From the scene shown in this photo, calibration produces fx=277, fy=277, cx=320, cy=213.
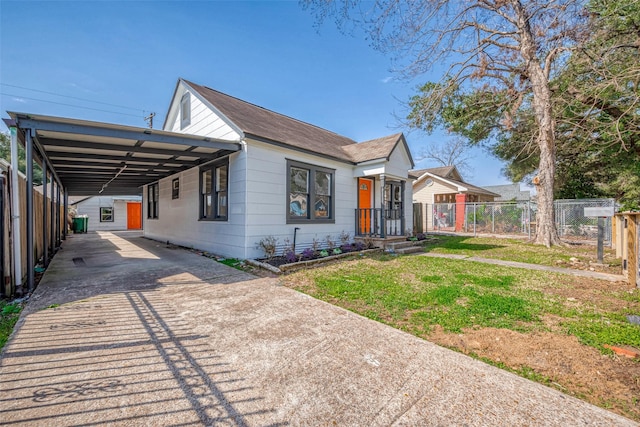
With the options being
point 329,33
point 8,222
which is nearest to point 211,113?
point 329,33

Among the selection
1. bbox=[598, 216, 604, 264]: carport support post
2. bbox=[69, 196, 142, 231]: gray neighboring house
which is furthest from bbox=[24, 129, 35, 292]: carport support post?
bbox=[69, 196, 142, 231]: gray neighboring house

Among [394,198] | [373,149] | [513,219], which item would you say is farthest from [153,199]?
[513,219]

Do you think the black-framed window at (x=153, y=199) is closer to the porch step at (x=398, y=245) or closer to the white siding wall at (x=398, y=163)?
the white siding wall at (x=398, y=163)

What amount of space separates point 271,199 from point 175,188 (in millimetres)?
5761

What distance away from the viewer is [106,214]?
23.9 metres

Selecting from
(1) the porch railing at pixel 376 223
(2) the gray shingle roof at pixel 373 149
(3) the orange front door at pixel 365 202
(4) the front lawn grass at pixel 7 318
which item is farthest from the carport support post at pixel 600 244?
(4) the front lawn grass at pixel 7 318

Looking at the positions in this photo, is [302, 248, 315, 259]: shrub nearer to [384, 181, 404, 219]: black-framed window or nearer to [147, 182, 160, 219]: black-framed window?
[384, 181, 404, 219]: black-framed window

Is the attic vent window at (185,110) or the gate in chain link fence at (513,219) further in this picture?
the gate in chain link fence at (513,219)

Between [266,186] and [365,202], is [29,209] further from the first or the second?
[365,202]

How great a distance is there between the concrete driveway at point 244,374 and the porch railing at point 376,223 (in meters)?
6.65

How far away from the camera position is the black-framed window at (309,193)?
8.32 m

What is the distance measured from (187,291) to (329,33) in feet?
25.1

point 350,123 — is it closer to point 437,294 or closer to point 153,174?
point 153,174

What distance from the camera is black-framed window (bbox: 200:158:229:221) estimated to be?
319 inches
